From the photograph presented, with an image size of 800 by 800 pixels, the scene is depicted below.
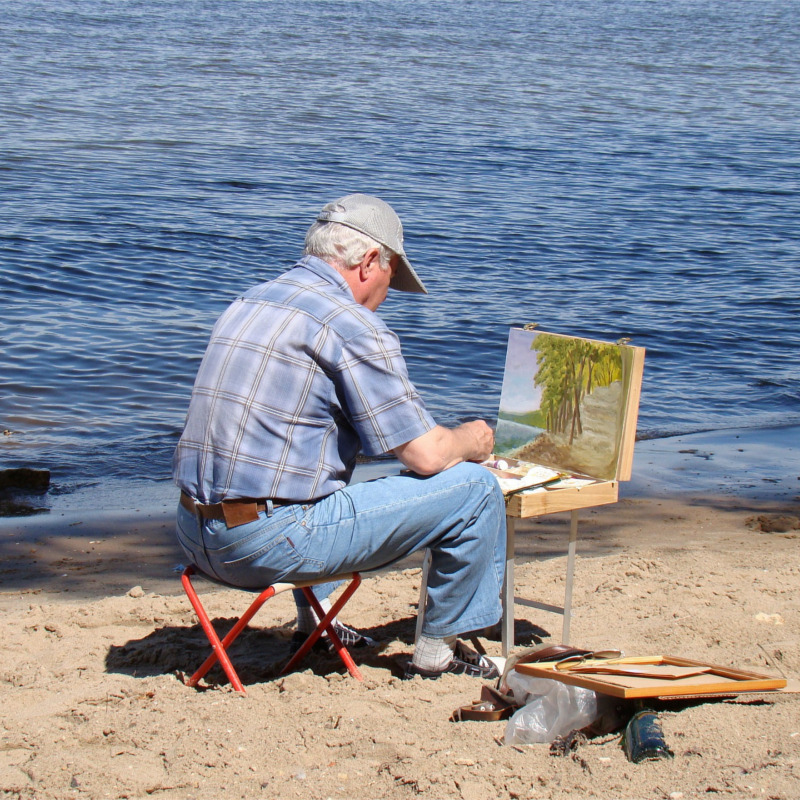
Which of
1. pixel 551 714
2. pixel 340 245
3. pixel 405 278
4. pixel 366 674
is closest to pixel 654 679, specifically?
pixel 551 714

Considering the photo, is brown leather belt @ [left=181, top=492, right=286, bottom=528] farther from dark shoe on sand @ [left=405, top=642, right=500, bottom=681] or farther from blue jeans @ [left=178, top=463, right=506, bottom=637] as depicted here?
dark shoe on sand @ [left=405, top=642, right=500, bottom=681]

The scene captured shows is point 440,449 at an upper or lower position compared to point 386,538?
upper

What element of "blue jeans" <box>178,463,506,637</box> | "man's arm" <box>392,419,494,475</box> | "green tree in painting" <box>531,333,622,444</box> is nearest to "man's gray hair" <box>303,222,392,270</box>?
"man's arm" <box>392,419,494,475</box>

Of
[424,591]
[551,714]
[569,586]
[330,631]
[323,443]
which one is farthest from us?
[569,586]

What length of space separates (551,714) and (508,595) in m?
0.60

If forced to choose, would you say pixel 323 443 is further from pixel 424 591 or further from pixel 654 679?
pixel 654 679

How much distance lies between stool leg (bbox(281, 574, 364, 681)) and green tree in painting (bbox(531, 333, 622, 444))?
40.4 inches

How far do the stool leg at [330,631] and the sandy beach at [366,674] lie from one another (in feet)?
0.22

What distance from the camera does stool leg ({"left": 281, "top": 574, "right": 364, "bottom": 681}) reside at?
12.0 feet

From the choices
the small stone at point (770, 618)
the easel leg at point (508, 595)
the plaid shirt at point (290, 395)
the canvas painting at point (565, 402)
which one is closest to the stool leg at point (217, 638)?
the plaid shirt at point (290, 395)

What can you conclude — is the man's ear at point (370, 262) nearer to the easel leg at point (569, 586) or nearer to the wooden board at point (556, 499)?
the wooden board at point (556, 499)

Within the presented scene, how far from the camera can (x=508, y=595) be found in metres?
3.77

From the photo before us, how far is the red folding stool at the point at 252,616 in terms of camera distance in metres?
3.44

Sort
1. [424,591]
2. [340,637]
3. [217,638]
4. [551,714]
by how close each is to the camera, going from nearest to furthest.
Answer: [551,714], [217,638], [424,591], [340,637]
